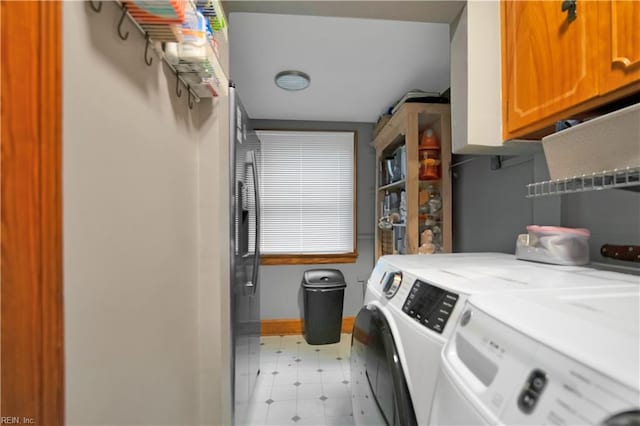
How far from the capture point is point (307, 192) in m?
3.00

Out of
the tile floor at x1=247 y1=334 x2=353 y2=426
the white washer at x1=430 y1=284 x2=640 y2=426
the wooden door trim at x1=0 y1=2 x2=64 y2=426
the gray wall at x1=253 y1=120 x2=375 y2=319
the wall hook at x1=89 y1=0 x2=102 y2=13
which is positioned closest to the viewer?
the white washer at x1=430 y1=284 x2=640 y2=426

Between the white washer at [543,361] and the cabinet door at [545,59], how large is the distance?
603mm

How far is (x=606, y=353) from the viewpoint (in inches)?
12.7

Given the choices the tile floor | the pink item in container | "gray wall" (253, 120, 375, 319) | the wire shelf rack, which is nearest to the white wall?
the tile floor

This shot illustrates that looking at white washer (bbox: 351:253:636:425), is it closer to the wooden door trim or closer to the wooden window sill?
the wooden door trim

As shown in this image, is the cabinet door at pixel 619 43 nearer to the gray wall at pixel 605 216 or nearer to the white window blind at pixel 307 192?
the gray wall at pixel 605 216

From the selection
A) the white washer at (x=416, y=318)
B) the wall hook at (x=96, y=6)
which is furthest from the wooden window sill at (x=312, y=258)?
the wall hook at (x=96, y=6)

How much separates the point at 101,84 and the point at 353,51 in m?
1.53

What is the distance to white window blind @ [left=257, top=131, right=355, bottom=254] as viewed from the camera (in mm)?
2949

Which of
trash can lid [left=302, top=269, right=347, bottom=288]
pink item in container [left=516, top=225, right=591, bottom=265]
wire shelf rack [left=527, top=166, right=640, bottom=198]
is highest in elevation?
wire shelf rack [left=527, top=166, right=640, bottom=198]

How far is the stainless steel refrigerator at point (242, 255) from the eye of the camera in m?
1.34

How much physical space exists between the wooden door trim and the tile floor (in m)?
1.53

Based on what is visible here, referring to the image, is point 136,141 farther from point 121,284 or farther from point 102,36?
point 121,284

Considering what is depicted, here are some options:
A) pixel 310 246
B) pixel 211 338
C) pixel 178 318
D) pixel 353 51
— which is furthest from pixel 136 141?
pixel 310 246
